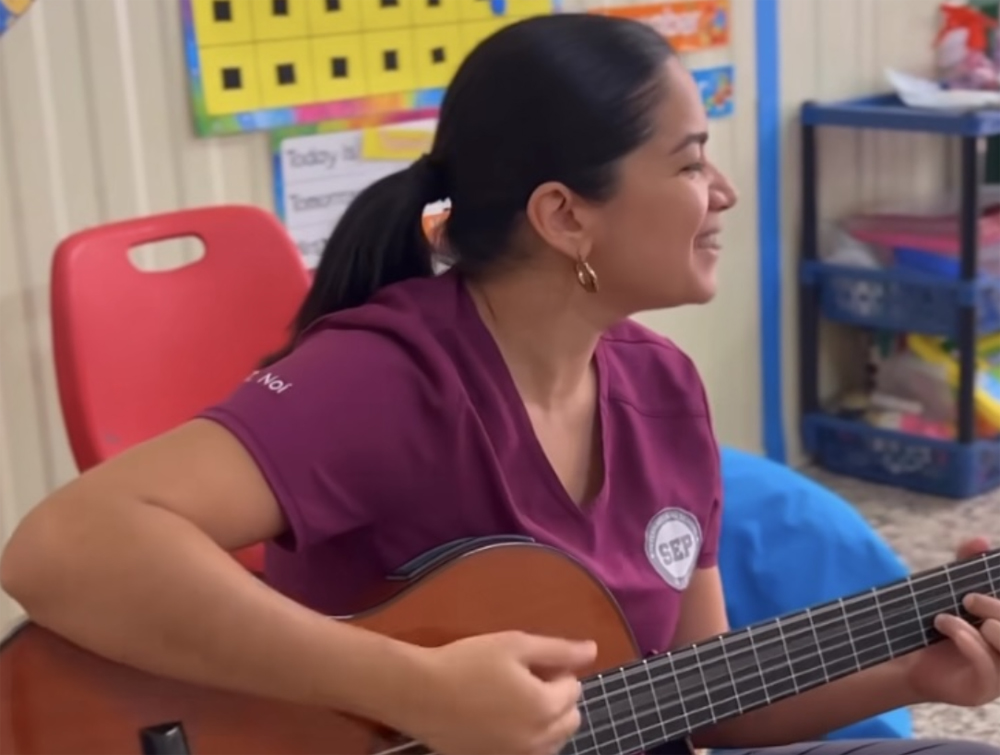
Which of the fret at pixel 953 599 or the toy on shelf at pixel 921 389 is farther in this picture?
the toy on shelf at pixel 921 389

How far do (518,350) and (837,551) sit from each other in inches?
36.0

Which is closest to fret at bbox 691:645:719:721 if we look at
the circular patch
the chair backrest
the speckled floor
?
the circular patch

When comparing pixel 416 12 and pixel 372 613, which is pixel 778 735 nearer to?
pixel 372 613

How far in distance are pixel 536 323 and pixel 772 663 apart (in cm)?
35

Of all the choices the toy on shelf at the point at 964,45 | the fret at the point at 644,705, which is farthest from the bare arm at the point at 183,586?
the toy on shelf at the point at 964,45

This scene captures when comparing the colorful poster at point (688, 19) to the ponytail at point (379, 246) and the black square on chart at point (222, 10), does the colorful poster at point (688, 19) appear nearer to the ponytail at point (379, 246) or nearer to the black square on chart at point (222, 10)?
the black square on chart at point (222, 10)

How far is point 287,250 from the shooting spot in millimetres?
1804

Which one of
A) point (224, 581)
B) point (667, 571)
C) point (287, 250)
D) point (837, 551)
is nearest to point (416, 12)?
point (287, 250)

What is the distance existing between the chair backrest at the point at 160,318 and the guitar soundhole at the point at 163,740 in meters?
0.63

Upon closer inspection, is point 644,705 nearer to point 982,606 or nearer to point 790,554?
point 982,606

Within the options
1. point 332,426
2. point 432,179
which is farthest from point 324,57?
point 332,426

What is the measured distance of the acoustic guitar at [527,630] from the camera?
40.6 inches

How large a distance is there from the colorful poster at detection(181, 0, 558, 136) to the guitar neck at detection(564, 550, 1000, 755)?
3.68 ft

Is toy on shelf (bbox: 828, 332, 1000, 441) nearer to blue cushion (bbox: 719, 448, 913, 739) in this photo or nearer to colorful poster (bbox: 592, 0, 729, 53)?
colorful poster (bbox: 592, 0, 729, 53)
